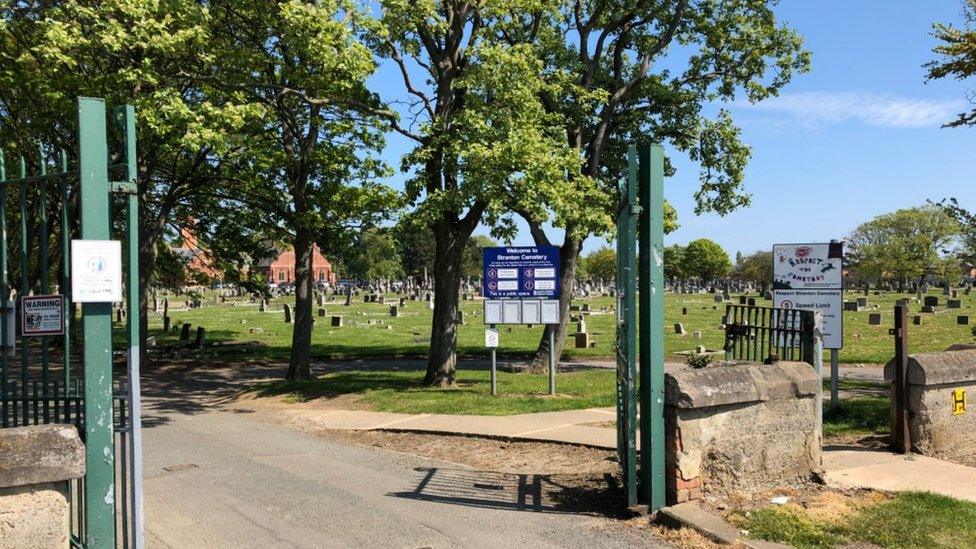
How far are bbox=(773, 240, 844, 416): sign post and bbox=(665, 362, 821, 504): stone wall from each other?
12.7 ft

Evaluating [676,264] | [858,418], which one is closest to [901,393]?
[858,418]

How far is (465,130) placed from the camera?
13.1m

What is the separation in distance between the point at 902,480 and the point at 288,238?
14779 mm

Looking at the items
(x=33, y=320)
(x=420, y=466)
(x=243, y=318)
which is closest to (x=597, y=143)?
(x=420, y=466)

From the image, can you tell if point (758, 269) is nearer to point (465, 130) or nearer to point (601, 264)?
point (601, 264)

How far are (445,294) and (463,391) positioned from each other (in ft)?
6.49

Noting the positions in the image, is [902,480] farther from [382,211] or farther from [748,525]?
[382,211]

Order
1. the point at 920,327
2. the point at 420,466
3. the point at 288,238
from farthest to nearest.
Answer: the point at 920,327 < the point at 288,238 < the point at 420,466

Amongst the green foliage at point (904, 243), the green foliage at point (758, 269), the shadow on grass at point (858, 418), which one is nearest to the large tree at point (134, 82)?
the shadow on grass at point (858, 418)

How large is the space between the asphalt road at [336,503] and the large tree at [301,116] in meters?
6.25

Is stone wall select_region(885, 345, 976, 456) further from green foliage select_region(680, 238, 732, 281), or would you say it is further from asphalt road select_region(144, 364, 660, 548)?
green foliage select_region(680, 238, 732, 281)

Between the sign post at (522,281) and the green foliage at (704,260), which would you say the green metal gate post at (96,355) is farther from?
the green foliage at (704,260)

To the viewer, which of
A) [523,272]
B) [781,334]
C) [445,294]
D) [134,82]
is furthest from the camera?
[445,294]

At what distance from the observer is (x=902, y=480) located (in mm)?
7109
